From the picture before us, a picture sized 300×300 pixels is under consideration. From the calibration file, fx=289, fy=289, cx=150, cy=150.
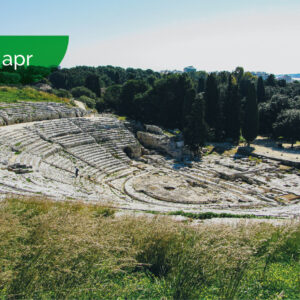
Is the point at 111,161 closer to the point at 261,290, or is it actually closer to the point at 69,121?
the point at 69,121

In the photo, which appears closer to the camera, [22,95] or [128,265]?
[128,265]

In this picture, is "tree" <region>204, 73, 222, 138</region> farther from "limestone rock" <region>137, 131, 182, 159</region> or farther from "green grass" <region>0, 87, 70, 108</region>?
"green grass" <region>0, 87, 70, 108</region>

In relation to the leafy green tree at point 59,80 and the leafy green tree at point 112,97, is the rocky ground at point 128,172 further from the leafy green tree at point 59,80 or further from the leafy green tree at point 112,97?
the leafy green tree at point 59,80

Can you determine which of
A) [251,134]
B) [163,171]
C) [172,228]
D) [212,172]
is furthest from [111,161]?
[172,228]

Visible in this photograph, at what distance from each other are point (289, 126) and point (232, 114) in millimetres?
5793

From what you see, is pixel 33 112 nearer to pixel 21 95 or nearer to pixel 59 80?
pixel 21 95

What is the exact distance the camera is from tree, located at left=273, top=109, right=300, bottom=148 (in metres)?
28.9

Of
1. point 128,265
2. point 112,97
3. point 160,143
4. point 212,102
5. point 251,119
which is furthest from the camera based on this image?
point 112,97

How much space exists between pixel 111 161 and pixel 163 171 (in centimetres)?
409

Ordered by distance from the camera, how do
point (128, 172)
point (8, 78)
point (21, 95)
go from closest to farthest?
1. point (128, 172)
2. point (21, 95)
3. point (8, 78)

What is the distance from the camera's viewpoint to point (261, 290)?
4324mm

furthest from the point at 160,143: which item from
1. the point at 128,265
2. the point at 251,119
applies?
the point at 128,265

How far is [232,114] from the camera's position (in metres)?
31.3

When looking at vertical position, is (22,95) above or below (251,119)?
above
